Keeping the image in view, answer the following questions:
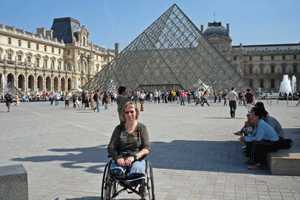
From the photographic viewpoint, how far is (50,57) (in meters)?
60.0

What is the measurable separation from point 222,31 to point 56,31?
129ft

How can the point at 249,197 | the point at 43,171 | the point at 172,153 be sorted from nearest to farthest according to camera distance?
the point at 249,197
the point at 43,171
the point at 172,153

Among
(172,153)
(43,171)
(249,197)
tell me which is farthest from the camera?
(172,153)

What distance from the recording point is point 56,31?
67438 mm

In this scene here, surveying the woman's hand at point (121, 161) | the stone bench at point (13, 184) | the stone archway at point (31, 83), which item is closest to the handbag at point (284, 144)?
the woman's hand at point (121, 161)

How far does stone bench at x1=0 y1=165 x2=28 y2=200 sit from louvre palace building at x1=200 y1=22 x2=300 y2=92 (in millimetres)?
71900

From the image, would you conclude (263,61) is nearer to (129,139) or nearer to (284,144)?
(284,144)

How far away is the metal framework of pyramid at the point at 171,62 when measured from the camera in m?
28.0

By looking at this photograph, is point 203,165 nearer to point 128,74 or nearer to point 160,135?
point 160,135

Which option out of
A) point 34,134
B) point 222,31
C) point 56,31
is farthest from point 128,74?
point 222,31

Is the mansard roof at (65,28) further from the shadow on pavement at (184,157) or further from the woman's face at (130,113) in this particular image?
the woman's face at (130,113)

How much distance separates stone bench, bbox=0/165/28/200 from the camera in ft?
8.86

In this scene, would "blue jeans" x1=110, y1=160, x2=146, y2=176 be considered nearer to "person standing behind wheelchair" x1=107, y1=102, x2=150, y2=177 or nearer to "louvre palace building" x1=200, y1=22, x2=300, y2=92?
"person standing behind wheelchair" x1=107, y1=102, x2=150, y2=177

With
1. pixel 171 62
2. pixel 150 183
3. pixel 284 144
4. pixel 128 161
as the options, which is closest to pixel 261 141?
pixel 284 144
